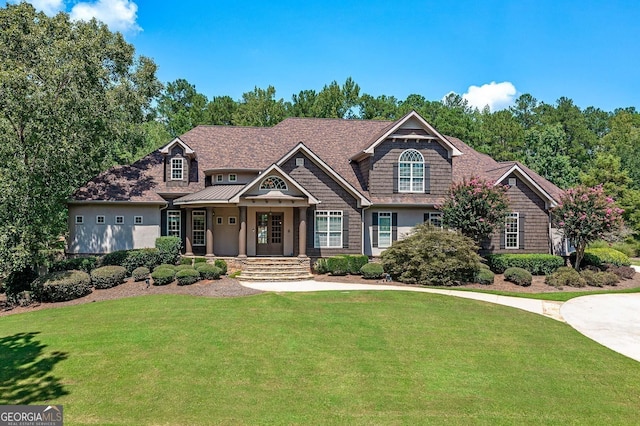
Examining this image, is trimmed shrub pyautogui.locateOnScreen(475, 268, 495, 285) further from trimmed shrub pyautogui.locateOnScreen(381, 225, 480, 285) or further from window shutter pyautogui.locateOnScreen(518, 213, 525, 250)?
window shutter pyautogui.locateOnScreen(518, 213, 525, 250)

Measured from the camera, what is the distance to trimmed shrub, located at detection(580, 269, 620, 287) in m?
20.2

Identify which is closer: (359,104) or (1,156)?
(1,156)

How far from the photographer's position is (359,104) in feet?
159

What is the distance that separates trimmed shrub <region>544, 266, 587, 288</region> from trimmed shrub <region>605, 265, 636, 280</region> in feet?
9.86

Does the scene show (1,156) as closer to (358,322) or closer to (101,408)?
(101,408)

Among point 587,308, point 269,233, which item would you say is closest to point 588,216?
point 587,308

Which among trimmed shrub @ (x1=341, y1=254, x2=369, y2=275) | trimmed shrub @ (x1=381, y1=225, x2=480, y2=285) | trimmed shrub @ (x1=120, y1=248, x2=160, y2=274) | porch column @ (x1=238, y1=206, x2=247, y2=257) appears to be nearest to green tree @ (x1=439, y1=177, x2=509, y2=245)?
trimmed shrub @ (x1=381, y1=225, x2=480, y2=285)

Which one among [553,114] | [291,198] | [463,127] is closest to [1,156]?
[291,198]

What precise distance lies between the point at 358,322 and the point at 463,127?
3911 cm

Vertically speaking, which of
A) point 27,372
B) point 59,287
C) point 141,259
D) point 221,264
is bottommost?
point 27,372

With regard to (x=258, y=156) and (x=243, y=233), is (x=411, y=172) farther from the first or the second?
(x=243, y=233)

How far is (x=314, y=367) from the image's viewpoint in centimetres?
901

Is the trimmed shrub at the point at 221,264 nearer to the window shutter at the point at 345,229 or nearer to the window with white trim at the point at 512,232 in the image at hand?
the window shutter at the point at 345,229

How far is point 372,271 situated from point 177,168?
12.5 metres
